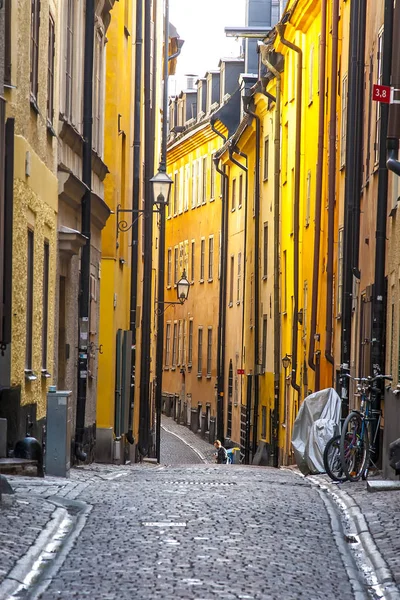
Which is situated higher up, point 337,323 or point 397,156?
point 397,156

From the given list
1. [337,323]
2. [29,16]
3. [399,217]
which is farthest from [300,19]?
[29,16]

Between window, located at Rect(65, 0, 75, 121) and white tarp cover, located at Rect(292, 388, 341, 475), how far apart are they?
17.8ft

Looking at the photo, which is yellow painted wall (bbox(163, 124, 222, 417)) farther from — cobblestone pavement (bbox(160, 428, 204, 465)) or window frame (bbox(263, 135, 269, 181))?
window frame (bbox(263, 135, 269, 181))

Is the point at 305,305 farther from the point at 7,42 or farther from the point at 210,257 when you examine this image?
the point at 210,257

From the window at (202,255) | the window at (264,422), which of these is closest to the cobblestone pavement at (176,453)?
the window at (264,422)

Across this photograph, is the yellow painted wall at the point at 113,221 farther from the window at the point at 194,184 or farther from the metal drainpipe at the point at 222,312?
the window at the point at 194,184

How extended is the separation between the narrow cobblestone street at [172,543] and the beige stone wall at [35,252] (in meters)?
1.69

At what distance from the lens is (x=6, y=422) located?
1406 centimetres

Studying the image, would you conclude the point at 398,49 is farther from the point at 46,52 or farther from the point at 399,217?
the point at 46,52

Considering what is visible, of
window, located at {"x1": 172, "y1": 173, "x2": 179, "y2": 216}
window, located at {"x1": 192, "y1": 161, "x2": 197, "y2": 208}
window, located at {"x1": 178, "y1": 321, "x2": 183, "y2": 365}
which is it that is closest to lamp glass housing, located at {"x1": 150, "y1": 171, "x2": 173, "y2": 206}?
window, located at {"x1": 192, "y1": 161, "x2": 197, "y2": 208}

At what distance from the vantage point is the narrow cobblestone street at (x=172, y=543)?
7.23 m

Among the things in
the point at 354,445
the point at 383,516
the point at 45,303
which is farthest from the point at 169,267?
the point at 383,516

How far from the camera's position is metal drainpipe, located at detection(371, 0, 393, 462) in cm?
1880

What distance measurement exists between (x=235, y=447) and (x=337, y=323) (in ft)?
53.6
